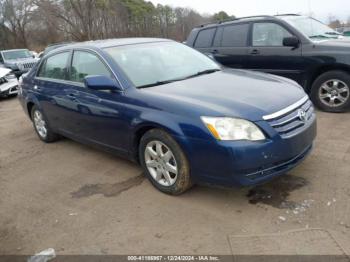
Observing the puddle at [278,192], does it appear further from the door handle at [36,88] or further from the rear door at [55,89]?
the door handle at [36,88]

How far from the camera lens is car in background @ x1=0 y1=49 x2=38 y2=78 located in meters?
16.7

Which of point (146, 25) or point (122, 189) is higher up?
point (146, 25)

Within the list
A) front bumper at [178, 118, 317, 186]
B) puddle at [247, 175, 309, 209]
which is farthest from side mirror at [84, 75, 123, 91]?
puddle at [247, 175, 309, 209]

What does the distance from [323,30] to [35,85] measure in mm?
5302

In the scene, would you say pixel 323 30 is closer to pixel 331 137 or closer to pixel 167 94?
pixel 331 137

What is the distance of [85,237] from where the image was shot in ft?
10.9

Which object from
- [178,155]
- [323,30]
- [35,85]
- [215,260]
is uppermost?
[323,30]

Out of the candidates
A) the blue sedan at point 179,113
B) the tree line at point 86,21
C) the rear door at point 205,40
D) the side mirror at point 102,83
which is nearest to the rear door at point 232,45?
the rear door at point 205,40

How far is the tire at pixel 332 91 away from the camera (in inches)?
239

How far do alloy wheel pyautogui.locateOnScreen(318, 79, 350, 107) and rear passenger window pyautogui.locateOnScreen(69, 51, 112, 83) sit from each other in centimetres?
385

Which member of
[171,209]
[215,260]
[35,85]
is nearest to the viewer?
[215,260]

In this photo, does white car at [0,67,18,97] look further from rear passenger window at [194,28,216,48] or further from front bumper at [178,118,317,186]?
front bumper at [178,118,317,186]

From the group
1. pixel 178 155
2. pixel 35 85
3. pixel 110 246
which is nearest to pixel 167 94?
pixel 178 155

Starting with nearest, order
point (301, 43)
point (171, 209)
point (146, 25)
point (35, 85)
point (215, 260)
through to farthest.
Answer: point (215, 260) < point (171, 209) < point (35, 85) < point (301, 43) < point (146, 25)
